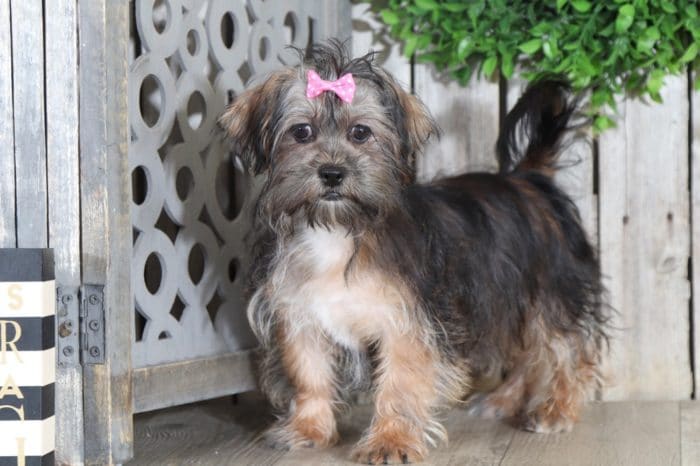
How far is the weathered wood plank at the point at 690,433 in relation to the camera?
2779 mm

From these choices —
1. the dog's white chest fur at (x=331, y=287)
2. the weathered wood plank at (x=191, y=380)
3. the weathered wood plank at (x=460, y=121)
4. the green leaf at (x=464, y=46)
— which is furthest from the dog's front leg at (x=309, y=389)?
the green leaf at (x=464, y=46)

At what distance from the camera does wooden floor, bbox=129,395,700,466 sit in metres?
2.80

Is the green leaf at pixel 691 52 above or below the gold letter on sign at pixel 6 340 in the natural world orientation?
above

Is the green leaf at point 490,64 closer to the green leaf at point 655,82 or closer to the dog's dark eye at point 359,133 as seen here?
the green leaf at point 655,82

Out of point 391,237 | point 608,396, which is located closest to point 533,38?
point 391,237

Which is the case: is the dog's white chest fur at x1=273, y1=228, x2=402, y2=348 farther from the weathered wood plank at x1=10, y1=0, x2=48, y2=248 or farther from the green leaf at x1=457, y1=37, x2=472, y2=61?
the green leaf at x1=457, y1=37, x2=472, y2=61

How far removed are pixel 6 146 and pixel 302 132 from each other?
74 centimetres

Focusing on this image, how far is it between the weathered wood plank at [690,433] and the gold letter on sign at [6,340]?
1744 millimetres

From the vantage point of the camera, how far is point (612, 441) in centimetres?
300

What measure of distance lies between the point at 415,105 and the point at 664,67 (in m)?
1.01

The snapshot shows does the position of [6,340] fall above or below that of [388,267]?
below

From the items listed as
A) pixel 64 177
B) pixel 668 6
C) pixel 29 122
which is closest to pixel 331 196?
pixel 64 177

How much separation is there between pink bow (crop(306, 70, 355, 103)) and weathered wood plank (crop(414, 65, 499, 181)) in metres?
1.02

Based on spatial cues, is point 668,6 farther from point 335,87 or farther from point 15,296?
point 15,296
